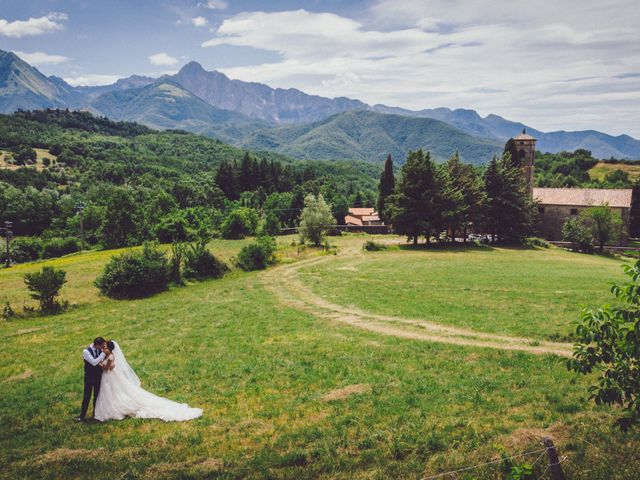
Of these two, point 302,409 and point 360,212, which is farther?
point 360,212

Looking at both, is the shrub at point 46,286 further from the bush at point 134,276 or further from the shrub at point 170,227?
the shrub at point 170,227

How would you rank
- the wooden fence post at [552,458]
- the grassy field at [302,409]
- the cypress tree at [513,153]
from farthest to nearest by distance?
1. the cypress tree at [513,153]
2. the grassy field at [302,409]
3. the wooden fence post at [552,458]

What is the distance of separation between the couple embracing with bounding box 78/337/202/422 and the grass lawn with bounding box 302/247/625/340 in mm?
16485

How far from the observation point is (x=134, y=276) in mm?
→ 40750

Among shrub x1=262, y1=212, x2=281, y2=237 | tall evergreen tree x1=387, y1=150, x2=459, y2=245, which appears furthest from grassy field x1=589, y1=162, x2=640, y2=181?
shrub x1=262, y1=212, x2=281, y2=237

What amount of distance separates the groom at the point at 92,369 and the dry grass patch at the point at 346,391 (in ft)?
24.4

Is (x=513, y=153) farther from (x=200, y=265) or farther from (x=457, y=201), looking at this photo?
(x=200, y=265)

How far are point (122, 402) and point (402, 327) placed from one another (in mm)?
15345

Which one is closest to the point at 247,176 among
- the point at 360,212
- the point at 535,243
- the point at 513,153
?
the point at 360,212

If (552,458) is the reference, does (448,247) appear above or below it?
above

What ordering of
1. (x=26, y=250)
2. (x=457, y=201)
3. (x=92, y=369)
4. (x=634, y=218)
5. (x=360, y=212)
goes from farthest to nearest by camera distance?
(x=360, y=212), (x=26, y=250), (x=634, y=218), (x=457, y=201), (x=92, y=369)

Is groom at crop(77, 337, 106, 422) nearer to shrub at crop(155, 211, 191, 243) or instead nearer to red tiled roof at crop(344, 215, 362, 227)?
shrub at crop(155, 211, 191, 243)

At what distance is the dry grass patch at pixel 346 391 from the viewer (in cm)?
1456

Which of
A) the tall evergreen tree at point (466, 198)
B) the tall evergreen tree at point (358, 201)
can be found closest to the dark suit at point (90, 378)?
the tall evergreen tree at point (466, 198)
